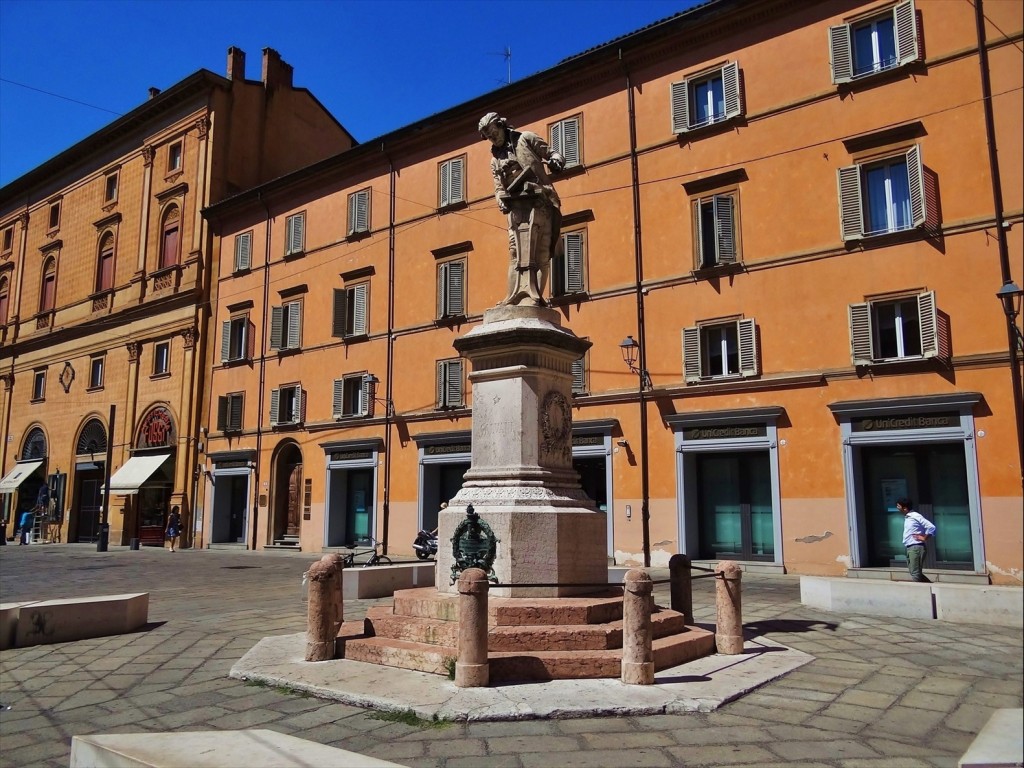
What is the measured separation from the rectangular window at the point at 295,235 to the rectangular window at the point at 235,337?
3.24 metres

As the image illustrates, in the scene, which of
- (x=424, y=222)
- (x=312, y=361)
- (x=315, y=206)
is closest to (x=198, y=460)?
(x=312, y=361)

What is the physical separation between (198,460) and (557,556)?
2621cm

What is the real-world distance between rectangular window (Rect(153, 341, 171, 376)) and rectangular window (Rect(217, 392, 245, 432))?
385 centimetres

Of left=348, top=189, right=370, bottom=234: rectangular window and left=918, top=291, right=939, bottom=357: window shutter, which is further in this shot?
left=348, top=189, right=370, bottom=234: rectangular window

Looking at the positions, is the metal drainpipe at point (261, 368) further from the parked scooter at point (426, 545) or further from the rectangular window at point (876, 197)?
the rectangular window at point (876, 197)

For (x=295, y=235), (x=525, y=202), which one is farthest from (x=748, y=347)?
(x=295, y=235)

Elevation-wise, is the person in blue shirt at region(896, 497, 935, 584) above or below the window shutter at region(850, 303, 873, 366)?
below

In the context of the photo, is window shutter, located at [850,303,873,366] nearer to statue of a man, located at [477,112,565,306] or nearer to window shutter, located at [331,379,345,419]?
statue of a man, located at [477,112,565,306]

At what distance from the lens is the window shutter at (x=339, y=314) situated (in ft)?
88.7

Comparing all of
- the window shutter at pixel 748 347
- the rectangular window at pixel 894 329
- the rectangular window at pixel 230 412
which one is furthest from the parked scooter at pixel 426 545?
the rectangular window at pixel 230 412

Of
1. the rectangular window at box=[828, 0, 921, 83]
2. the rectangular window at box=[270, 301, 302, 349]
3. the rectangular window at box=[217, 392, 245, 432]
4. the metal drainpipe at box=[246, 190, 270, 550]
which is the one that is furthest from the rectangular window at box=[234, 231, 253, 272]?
the rectangular window at box=[828, 0, 921, 83]

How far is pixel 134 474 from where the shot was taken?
3142 centimetres

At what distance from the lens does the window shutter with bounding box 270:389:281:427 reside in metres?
28.4

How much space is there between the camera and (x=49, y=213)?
41594 mm
